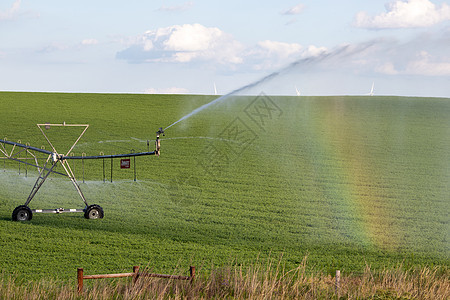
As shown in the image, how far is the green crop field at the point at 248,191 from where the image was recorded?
14728 mm

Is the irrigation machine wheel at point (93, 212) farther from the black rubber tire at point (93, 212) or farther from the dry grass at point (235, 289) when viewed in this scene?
the dry grass at point (235, 289)

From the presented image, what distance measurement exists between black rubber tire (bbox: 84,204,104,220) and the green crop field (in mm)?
285

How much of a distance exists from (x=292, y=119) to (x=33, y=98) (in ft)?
72.7

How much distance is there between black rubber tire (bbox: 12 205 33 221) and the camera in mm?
16766

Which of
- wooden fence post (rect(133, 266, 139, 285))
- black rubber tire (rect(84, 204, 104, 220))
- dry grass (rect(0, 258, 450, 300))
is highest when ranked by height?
black rubber tire (rect(84, 204, 104, 220))

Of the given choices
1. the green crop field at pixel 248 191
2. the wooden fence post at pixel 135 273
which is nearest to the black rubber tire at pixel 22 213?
the green crop field at pixel 248 191

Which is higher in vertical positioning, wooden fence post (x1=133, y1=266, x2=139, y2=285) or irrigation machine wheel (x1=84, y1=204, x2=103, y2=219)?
irrigation machine wheel (x1=84, y1=204, x2=103, y2=219)

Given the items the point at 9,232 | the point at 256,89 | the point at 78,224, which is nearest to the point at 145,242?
the point at 78,224

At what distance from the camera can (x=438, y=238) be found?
17.6 meters

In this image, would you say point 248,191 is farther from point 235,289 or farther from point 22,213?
point 235,289

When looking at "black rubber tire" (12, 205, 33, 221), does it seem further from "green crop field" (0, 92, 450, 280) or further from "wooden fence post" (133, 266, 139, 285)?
"wooden fence post" (133, 266, 139, 285)

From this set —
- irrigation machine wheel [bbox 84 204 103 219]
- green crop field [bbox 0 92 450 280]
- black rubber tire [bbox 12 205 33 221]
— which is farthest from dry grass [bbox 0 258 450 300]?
black rubber tire [bbox 12 205 33 221]

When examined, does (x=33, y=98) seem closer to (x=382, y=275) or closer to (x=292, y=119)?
(x=292, y=119)

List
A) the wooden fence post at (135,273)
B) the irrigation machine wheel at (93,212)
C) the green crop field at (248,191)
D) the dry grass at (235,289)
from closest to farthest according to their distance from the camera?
the dry grass at (235,289) → the wooden fence post at (135,273) → the green crop field at (248,191) → the irrigation machine wheel at (93,212)
